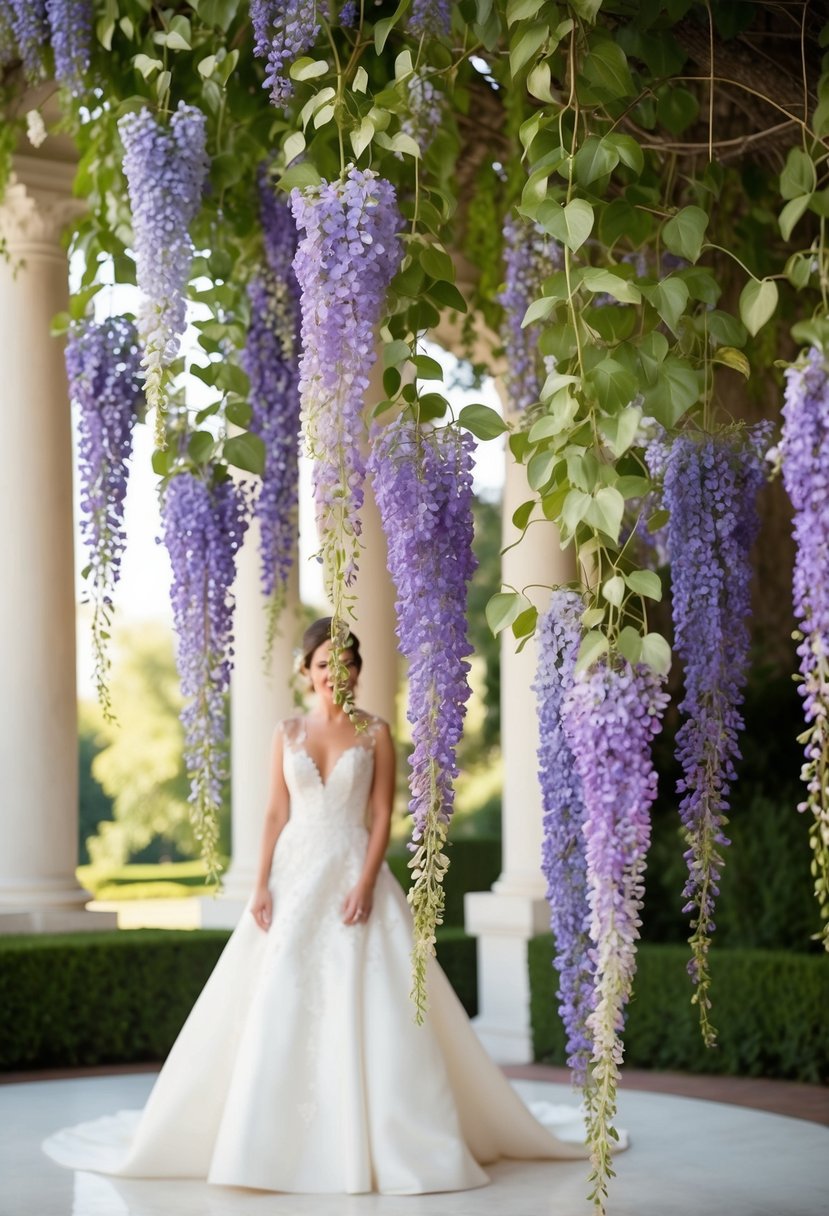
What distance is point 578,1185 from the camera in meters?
7.19

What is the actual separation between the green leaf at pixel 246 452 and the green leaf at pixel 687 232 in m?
1.94

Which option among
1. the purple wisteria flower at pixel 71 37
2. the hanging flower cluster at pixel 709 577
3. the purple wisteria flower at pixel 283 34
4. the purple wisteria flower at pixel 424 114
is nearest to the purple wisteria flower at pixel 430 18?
the purple wisteria flower at pixel 283 34

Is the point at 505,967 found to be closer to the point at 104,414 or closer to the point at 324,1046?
the point at 324,1046

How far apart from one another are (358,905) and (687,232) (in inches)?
169

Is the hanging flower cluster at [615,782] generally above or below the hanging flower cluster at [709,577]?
below

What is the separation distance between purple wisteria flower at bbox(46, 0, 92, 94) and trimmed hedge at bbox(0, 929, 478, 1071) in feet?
19.7

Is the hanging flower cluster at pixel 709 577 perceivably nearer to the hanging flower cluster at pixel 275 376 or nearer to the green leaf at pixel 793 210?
the green leaf at pixel 793 210

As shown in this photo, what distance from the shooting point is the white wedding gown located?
6980 mm

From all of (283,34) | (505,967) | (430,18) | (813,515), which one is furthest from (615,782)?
(505,967)

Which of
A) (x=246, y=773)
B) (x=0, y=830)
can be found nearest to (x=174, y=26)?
(x=0, y=830)

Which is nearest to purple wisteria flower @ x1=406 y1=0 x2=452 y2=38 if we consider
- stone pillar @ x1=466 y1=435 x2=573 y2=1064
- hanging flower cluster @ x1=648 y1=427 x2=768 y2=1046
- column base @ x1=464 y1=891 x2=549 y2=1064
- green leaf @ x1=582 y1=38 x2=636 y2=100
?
green leaf @ x1=582 y1=38 x2=636 y2=100

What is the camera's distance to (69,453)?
11.4 m

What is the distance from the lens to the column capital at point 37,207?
36.2 ft

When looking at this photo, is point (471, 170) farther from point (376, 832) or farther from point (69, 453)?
point (376, 832)
